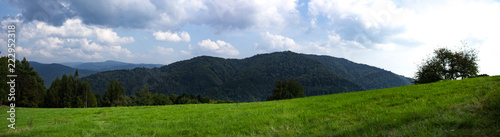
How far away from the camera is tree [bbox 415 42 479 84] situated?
50.2 metres

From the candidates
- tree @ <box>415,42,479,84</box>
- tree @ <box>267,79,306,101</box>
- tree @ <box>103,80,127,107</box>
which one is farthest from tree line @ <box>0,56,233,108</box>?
tree @ <box>415,42,479,84</box>

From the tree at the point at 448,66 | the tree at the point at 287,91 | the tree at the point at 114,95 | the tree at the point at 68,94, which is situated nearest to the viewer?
the tree at the point at 448,66

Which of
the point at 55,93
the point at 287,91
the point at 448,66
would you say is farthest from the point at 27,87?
the point at 448,66

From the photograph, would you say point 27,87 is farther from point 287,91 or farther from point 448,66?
point 448,66

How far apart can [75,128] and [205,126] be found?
7.82 metres

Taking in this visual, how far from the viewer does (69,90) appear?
261 feet

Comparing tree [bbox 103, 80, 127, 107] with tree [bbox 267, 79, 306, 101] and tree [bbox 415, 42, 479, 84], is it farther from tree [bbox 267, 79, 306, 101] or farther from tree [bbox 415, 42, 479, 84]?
tree [bbox 415, 42, 479, 84]

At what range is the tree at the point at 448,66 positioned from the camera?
50.2 metres

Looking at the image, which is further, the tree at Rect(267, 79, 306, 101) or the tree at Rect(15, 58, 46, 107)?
the tree at Rect(267, 79, 306, 101)

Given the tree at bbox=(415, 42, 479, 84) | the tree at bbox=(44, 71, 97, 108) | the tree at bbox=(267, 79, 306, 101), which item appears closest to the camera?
the tree at bbox=(415, 42, 479, 84)

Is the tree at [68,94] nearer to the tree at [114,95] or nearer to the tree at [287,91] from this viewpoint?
the tree at [114,95]

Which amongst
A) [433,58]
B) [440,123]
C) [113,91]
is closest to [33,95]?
[113,91]

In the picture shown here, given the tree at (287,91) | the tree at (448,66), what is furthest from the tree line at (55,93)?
the tree at (448,66)

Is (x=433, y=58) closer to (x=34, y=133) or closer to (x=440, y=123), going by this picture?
(x=440, y=123)
